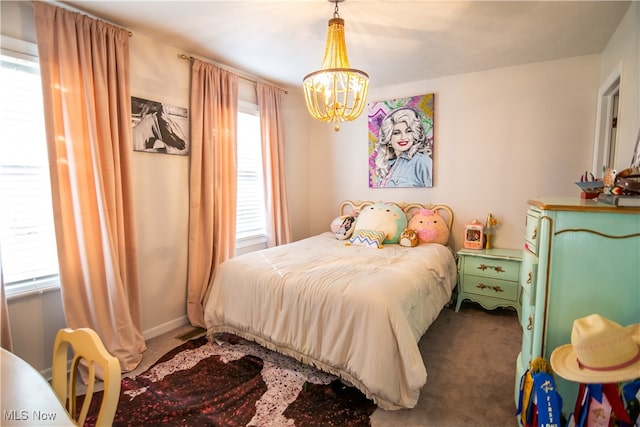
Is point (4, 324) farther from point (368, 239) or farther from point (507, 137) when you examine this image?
point (507, 137)

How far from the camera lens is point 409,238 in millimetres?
3215

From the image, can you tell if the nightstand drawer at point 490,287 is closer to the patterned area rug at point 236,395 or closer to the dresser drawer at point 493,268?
the dresser drawer at point 493,268

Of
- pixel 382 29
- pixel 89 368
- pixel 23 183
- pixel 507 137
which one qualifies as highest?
pixel 382 29

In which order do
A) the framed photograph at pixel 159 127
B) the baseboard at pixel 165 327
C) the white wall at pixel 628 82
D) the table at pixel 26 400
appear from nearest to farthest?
the table at pixel 26 400 → the white wall at pixel 628 82 → the framed photograph at pixel 159 127 → the baseboard at pixel 165 327

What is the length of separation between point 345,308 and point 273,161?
223 centimetres

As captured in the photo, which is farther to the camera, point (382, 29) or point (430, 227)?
point (430, 227)

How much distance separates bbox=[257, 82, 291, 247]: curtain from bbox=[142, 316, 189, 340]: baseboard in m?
1.21

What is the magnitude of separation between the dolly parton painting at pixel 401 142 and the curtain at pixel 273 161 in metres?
1.12

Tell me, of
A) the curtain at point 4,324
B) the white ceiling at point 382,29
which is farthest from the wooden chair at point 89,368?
the white ceiling at point 382,29

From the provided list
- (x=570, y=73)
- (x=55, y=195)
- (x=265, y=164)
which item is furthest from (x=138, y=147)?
(x=570, y=73)

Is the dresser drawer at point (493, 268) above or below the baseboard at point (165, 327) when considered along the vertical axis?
above

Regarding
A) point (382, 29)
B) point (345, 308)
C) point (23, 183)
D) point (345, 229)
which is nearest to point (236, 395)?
point (345, 308)

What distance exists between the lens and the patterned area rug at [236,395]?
1755 mm

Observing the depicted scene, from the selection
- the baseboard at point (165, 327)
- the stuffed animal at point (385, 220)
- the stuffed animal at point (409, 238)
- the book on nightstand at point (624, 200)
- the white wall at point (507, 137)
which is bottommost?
the baseboard at point (165, 327)
